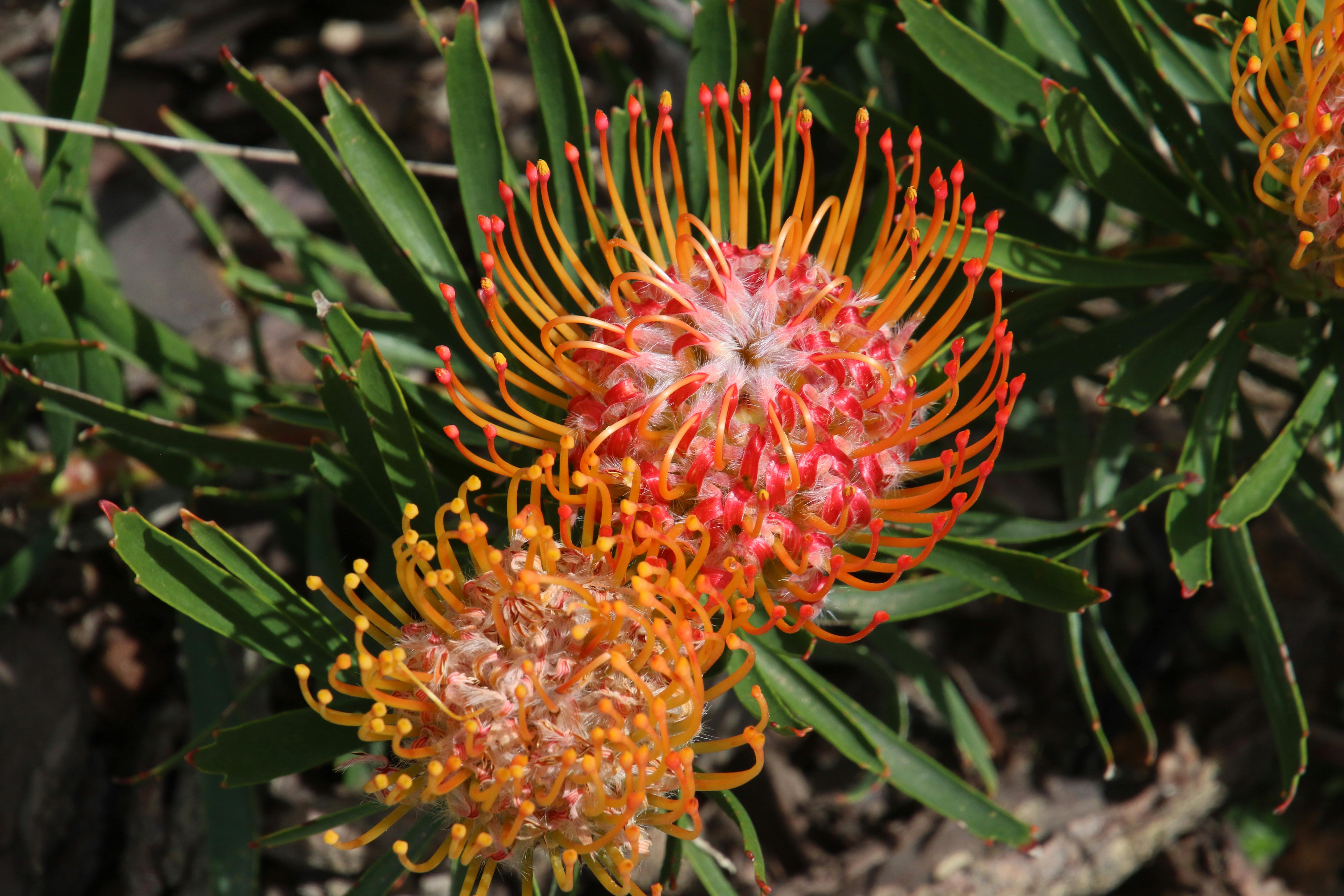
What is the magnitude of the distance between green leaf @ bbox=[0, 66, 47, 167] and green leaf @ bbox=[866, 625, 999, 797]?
5.39 feet

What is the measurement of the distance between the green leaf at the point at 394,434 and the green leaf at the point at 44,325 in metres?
0.51

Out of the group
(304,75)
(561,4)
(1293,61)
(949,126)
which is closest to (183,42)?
(304,75)

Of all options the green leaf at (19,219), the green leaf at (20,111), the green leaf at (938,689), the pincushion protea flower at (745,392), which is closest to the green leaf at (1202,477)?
the pincushion protea flower at (745,392)

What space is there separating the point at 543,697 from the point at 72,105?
3.94 feet

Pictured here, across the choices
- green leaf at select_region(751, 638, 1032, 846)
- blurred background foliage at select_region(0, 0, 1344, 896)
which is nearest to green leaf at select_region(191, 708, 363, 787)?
blurred background foliage at select_region(0, 0, 1344, 896)

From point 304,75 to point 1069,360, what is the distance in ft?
6.75

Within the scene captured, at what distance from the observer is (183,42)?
239 centimetres

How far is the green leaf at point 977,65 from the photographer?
4.01ft

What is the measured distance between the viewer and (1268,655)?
1.34m

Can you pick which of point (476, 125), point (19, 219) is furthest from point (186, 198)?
point (476, 125)

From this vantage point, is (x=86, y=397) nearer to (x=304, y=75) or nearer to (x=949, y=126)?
(x=949, y=126)

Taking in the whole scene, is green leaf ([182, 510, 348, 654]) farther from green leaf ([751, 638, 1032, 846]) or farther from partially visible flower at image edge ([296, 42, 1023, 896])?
green leaf ([751, 638, 1032, 846])

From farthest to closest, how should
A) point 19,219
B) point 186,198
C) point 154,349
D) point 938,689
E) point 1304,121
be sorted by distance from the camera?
point 186,198 < point 938,689 < point 154,349 < point 19,219 < point 1304,121

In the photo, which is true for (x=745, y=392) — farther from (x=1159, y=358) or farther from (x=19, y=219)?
(x=19, y=219)
